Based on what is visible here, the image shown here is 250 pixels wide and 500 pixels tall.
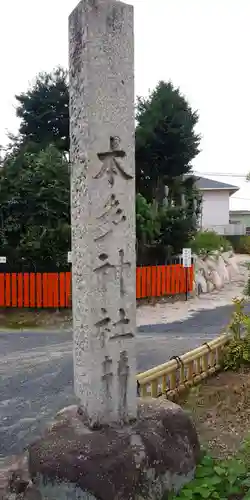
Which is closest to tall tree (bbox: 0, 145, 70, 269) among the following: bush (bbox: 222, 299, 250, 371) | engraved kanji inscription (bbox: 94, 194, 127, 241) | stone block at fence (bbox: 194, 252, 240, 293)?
stone block at fence (bbox: 194, 252, 240, 293)

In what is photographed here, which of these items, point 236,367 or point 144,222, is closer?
point 236,367

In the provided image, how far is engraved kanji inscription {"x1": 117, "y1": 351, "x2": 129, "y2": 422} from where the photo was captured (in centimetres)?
328

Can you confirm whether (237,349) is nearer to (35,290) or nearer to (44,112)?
(35,290)

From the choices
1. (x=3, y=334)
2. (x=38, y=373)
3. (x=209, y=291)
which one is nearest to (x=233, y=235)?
(x=209, y=291)

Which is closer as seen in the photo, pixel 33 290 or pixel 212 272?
pixel 33 290

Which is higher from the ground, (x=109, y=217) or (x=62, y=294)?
(x=109, y=217)

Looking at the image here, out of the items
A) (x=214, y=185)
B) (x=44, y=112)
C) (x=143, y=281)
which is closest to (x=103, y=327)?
Result: (x=143, y=281)

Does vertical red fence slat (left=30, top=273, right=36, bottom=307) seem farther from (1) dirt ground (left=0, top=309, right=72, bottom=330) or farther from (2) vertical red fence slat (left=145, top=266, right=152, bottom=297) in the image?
(2) vertical red fence slat (left=145, top=266, right=152, bottom=297)

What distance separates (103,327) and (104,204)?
0.91 m

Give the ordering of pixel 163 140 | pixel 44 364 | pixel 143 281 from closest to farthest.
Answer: pixel 44 364
pixel 143 281
pixel 163 140

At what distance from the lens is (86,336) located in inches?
127

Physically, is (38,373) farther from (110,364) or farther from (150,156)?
(150,156)

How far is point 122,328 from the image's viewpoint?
10.7 feet

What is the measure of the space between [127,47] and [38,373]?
5828 millimetres
